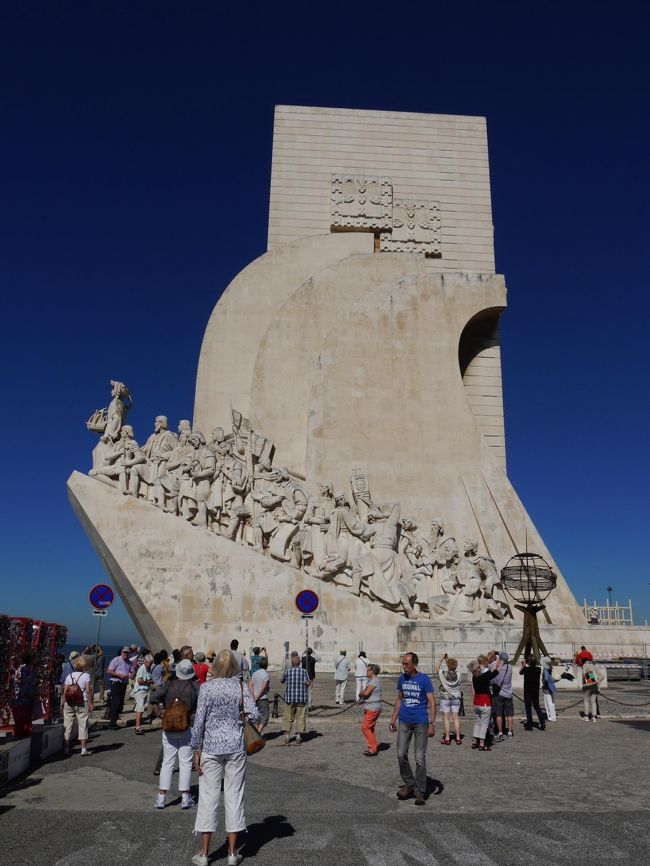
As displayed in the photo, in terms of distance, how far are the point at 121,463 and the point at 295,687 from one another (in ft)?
25.4

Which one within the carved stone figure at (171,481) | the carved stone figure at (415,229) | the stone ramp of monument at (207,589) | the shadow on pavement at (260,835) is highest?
the carved stone figure at (415,229)

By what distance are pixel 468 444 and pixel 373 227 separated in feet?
24.2

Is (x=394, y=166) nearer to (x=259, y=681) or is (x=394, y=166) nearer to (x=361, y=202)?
(x=361, y=202)

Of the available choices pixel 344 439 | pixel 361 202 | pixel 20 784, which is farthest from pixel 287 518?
pixel 361 202

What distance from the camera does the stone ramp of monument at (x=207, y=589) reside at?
11.7 metres

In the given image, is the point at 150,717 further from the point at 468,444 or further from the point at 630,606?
the point at 630,606

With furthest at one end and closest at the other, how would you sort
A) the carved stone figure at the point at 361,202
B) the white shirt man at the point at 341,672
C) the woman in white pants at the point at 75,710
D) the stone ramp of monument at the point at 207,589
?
the carved stone figure at the point at 361,202
the stone ramp of monument at the point at 207,589
the white shirt man at the point at 341,672
the woman in white pants at the point at 75,710

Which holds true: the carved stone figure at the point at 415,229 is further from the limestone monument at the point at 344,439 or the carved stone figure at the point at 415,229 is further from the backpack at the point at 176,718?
the backpack at the point at 176,718

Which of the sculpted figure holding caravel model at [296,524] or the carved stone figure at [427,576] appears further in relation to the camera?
the carved stone figure at [427,576]

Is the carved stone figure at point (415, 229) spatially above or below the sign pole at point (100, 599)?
above

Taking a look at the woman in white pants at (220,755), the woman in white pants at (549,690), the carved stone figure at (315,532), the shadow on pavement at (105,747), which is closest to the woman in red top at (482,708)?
the woman in white pants at (549,690)

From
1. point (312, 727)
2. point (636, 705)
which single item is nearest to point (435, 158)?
point (636, 705)

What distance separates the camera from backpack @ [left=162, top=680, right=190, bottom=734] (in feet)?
12.9

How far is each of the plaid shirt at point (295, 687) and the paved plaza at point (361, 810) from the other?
37 centimetres
